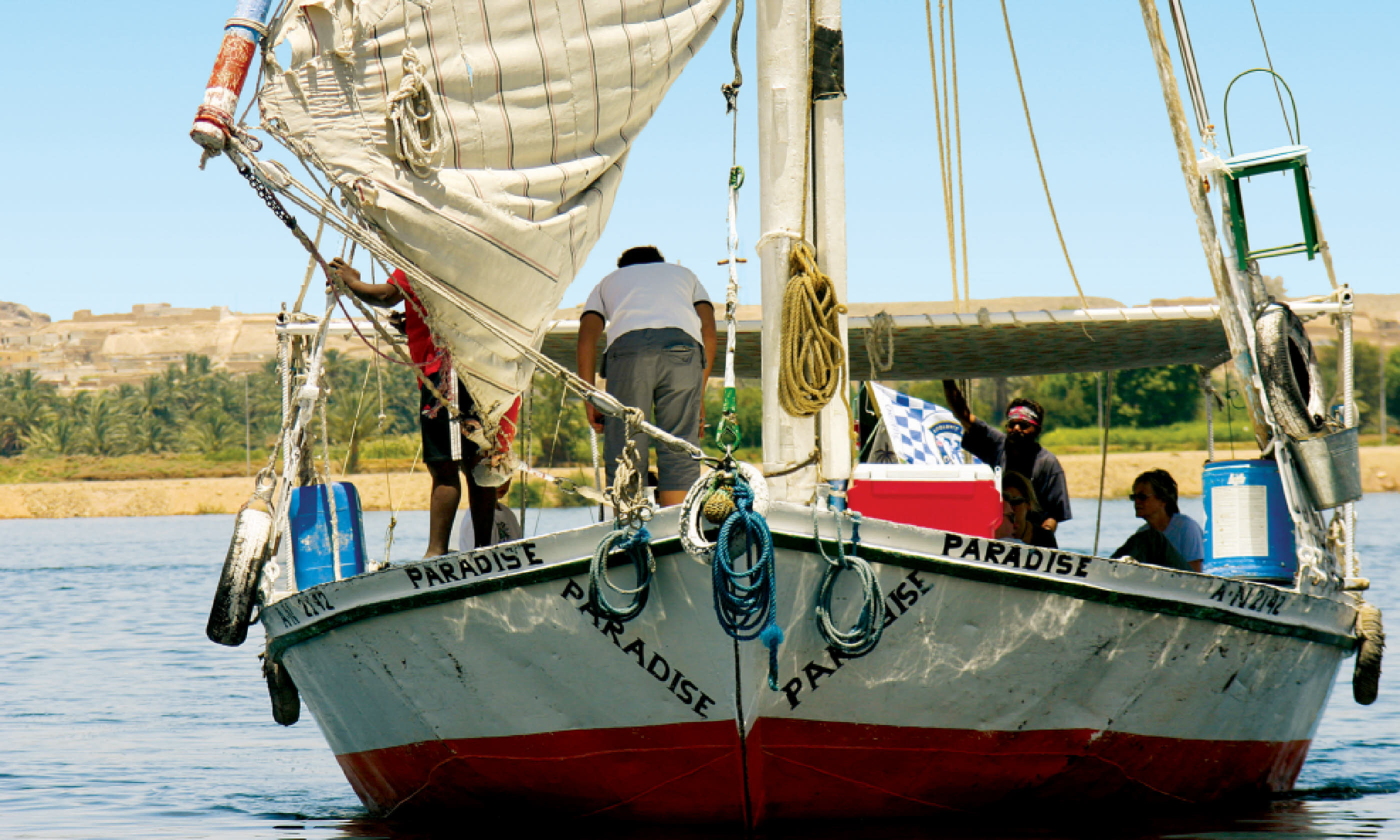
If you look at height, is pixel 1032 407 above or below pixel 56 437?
below

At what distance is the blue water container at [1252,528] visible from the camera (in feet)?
25.5

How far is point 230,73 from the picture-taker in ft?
20.1

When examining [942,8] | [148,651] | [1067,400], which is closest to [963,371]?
[942,8]

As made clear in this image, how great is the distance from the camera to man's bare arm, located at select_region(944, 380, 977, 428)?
10.3m

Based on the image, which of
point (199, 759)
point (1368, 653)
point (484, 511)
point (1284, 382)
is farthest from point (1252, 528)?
point (199, 759)

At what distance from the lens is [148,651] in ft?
62.4

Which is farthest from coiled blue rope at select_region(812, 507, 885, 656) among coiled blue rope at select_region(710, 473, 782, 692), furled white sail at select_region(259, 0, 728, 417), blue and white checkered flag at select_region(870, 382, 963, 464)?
blue and white checkered flag at select_region(870, 382, 963, 464)

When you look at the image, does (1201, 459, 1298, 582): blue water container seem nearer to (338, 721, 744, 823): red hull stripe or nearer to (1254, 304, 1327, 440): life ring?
(1254, 304, 1327, 440): life ring

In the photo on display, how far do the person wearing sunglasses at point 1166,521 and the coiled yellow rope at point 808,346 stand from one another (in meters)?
3.22

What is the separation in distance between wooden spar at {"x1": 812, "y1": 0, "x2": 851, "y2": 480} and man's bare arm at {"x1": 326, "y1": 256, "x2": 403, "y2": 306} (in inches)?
72.9

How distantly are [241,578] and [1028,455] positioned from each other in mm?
4838

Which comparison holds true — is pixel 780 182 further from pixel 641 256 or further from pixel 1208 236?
pixel 1208 236

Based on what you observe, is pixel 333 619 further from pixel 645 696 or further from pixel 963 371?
pixel 963 371

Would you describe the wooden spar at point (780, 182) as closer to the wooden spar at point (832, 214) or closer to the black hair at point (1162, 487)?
the wooden spar at point (832, 214)
